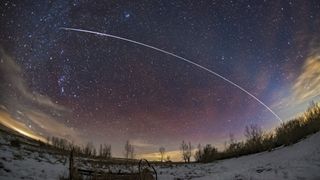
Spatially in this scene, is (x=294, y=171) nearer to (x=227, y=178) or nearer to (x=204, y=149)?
(x=227, y=178)

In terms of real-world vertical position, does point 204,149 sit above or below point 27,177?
above

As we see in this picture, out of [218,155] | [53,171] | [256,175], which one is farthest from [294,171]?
[218,155]

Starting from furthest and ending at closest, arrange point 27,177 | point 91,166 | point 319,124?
point 91,166
point 319,124
point 27,177

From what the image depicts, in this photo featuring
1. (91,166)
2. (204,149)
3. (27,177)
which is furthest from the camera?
(204,149)

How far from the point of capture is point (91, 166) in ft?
71.6

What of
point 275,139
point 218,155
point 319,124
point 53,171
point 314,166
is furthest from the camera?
point 218,155

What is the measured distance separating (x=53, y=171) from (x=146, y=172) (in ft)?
19.8

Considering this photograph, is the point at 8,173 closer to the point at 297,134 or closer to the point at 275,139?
the point at 297,134

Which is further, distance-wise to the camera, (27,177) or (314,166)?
(27,177)

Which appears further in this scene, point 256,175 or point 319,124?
point 319,124

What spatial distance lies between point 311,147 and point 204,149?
19132 millimetres

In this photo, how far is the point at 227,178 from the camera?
15.5m

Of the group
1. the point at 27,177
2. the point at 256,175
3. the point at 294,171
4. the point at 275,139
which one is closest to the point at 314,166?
the point at 294,171

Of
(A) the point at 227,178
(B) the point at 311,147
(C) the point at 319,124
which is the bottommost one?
(A) the point at 227,178
